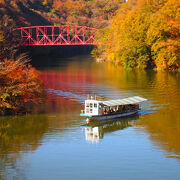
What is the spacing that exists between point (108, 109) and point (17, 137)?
9.56 metres

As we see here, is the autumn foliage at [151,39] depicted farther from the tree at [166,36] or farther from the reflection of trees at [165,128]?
the reflection of trees at [165,128]

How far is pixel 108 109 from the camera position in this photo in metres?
41.8

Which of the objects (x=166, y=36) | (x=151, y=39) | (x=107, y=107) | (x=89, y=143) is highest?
(x=166, y=36)

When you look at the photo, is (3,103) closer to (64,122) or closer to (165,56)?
(64,122)

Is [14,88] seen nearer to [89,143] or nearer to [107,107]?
[107,107]

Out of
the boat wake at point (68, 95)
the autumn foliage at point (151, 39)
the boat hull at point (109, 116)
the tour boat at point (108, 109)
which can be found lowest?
the boat hull at point (109, 116)

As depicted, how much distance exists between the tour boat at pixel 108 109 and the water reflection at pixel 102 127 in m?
0.54

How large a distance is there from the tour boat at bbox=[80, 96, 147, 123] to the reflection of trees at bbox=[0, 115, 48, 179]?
4.17m

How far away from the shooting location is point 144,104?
159ft

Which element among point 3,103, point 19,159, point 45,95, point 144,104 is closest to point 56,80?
point 45,95

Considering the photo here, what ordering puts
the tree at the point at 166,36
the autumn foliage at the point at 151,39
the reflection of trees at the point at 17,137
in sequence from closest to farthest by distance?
the reflection of trees at the point at 17,137
the tree at the point at 166,36
the autumn foliage at the point at 151,39

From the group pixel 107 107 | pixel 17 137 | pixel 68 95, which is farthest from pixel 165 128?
pixel 68 95

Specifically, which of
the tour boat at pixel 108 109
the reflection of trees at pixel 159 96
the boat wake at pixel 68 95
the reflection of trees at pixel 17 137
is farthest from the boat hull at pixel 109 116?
the boat wake at pixel 68 95

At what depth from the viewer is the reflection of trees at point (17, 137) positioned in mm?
30625
